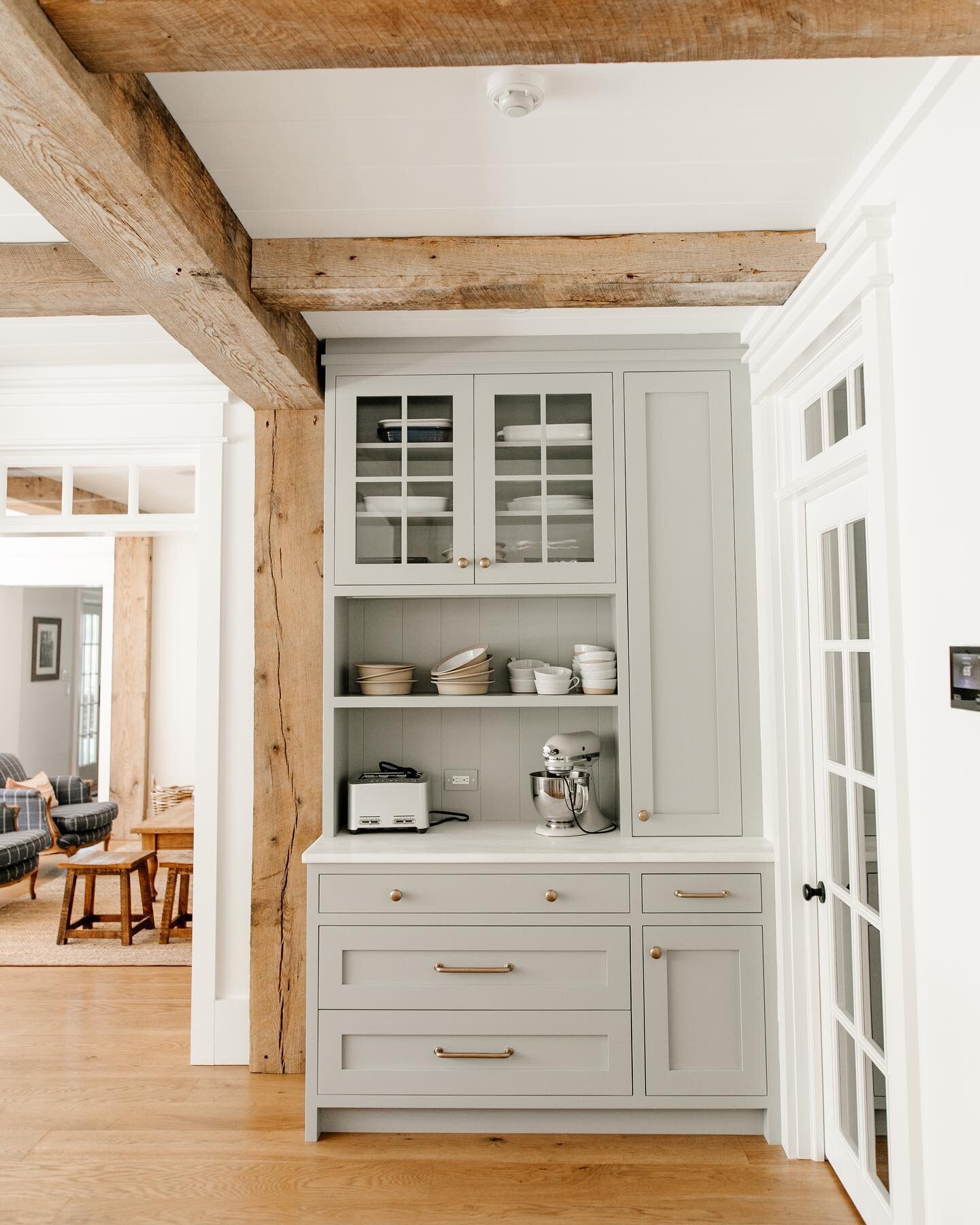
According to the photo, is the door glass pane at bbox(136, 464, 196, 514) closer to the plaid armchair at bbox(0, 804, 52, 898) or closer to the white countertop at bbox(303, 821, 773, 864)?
the plaid armchair at bbox(0, 804, 52, 898)

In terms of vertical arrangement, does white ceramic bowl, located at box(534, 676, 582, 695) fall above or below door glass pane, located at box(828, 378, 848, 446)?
below

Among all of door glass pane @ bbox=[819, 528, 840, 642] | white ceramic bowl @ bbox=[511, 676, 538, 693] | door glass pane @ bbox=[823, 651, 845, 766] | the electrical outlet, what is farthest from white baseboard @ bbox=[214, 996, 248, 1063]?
door glass pane @ bbox=[819, 528, 840, 642]

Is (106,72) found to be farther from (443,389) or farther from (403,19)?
(443,389)

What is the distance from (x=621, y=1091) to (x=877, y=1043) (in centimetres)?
85

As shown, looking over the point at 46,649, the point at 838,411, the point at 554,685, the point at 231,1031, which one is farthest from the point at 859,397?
the point at 46,649

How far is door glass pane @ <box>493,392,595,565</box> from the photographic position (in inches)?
119

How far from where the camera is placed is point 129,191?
1657mm

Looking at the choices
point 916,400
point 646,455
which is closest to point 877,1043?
point 916,400

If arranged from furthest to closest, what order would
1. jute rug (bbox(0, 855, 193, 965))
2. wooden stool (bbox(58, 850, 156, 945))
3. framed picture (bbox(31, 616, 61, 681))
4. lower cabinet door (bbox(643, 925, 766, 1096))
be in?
framed picture (bbox(31, 616, 61, 681)), wooden stool (bbox(58, 850, 156, 945)), jute rug (bbox(0, 855, 193, 965)), lower cabinet door (bbox(643, 925, 766, 1096))

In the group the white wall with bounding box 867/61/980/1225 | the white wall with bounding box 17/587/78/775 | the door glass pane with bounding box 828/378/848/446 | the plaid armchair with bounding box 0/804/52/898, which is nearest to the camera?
the white wall with bounding box 867/61/980/1225

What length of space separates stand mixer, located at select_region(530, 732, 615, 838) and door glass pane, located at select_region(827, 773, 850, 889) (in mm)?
815

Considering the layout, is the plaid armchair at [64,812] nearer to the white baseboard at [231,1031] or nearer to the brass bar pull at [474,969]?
the white baseboard at [231,1031]

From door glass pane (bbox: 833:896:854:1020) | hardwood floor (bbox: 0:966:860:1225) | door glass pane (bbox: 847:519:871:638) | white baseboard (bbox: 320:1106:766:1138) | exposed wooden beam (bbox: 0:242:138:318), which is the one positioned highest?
exposed wooden beam (bbox: 0:242:138:318)

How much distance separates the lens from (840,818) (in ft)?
8.05
